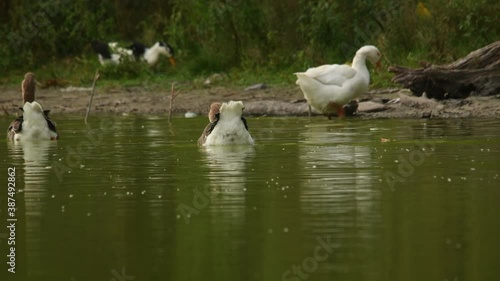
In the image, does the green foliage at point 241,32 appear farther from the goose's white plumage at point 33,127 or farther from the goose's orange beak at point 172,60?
the goose's white plumage at point 33,127

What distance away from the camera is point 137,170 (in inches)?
514

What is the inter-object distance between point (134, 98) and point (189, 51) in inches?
159

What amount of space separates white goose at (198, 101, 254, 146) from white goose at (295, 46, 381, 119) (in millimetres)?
4848

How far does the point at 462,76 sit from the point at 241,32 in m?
8.44

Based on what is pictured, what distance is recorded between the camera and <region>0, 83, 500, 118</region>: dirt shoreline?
19.9 m

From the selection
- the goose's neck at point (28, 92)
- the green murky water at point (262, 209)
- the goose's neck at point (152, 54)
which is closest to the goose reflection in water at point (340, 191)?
A: the green murky water at point (262, 209)

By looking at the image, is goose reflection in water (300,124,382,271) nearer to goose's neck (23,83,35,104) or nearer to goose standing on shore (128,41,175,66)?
goose's neck (23,83,35,104)

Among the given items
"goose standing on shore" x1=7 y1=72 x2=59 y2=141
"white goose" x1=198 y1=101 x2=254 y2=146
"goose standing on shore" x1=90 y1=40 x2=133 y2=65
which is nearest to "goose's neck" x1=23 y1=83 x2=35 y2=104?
"goose standing on shore" x1=7 y1=72 x2=59 y2=141

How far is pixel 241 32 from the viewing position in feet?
91.6

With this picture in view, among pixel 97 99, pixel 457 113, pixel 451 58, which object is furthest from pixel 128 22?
pixel 457 113

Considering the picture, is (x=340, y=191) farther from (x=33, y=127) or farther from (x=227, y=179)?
(x=33, y=127)

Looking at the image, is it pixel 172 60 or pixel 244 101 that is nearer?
pixel 244 101

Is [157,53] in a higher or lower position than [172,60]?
higher

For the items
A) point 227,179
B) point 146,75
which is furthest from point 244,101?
point 227,179
